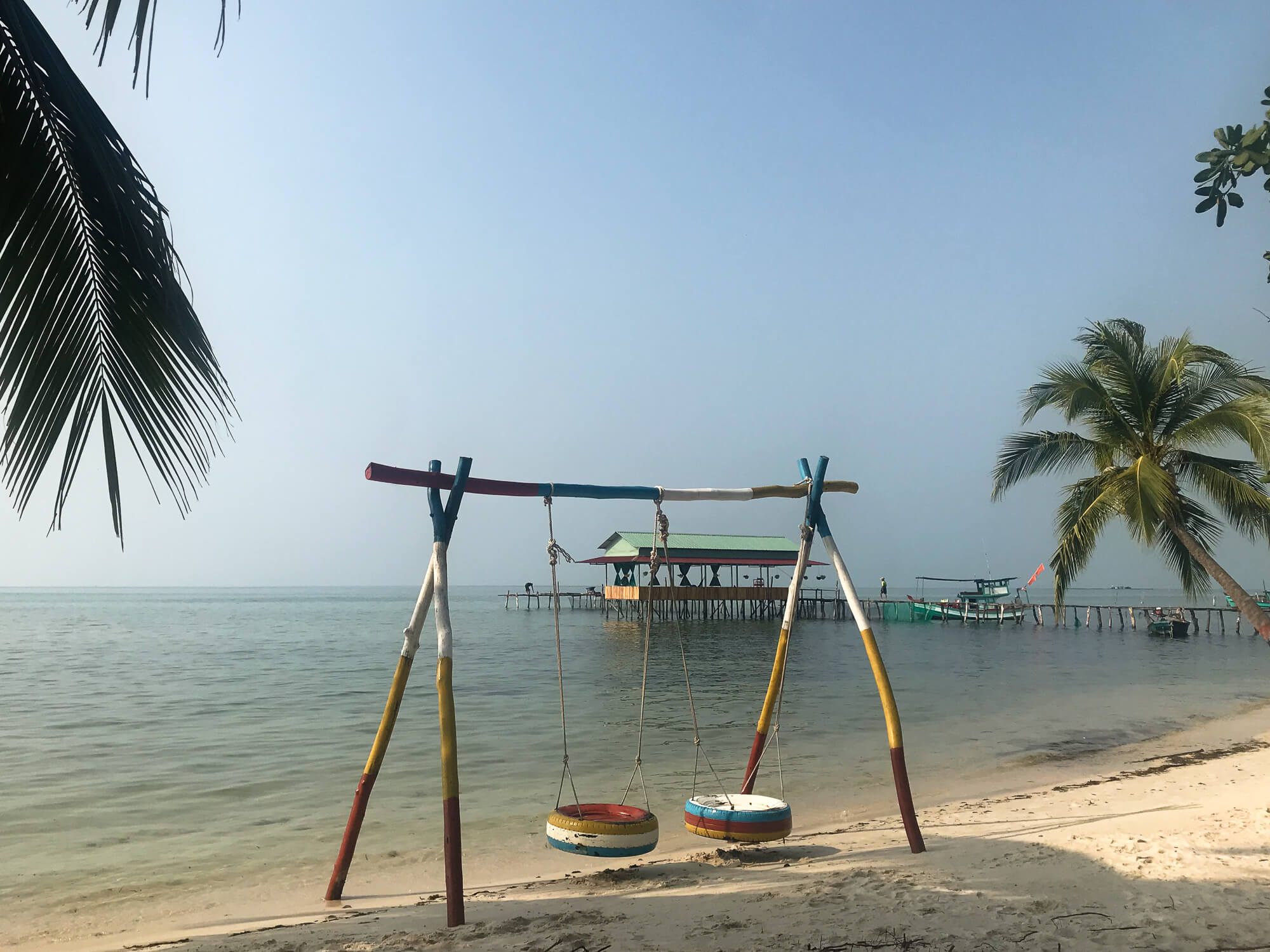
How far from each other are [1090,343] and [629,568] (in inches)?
1371

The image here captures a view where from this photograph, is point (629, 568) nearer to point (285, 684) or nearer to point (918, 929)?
point (285, 684)

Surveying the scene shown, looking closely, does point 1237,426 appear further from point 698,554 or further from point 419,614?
point 698,554

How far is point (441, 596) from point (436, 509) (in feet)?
1.95

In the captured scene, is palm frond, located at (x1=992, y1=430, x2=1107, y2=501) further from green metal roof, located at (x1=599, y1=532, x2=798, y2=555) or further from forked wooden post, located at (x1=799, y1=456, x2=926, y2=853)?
green metal roof, located at (x1=599, y1=532, x2=798, y2=555)

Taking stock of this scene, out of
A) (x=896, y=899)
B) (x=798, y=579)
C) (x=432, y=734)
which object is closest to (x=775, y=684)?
(x=798, y=579)

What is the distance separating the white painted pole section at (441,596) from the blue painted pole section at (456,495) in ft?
0.31

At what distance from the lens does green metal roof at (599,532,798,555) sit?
42.3 m

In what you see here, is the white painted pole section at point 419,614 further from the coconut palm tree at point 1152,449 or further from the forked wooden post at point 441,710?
the coconut palm tree at point 1152,449

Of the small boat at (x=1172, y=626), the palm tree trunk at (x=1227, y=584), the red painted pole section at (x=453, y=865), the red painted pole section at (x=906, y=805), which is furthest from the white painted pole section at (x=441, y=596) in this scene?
the small boat at (x=1172, y=626)

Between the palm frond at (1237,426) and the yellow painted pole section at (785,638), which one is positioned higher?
the palm frond at (1237,426)

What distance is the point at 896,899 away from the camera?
181 inches

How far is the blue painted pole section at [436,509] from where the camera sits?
17.6 feet

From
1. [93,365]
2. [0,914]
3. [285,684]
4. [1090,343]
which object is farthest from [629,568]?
[93,365]

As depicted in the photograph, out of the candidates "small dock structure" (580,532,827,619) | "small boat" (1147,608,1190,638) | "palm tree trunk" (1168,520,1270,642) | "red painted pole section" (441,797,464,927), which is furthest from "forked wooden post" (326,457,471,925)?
"small boat" (1147,608,1190,638)
